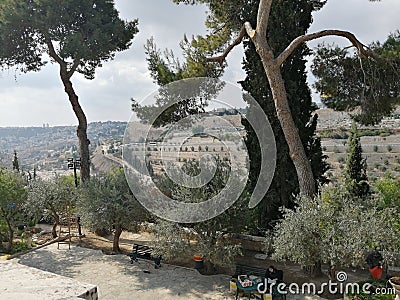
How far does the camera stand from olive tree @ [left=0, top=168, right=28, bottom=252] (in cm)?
1041

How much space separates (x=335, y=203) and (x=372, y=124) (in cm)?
404

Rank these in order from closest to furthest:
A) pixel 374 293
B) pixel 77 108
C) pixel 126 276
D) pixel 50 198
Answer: pixel 374 293 < pixel 126 276 < pixel 50 198 < pixel 77 108

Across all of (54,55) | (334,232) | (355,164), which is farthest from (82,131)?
(355,164)

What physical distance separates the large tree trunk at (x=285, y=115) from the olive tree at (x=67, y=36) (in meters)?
6.51

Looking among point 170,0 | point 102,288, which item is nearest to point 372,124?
point 170,0

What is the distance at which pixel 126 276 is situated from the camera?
28.6 feet

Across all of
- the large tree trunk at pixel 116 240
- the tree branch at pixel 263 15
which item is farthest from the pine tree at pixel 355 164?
the large tree trunk at pixel 116 240

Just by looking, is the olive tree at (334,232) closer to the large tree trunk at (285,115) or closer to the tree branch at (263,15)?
the large tree trunk at (285,115)

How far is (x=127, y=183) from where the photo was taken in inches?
406

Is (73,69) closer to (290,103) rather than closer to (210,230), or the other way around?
(290,103)

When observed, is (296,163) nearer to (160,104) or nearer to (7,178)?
(160,104)

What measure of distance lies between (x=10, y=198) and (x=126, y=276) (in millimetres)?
4446

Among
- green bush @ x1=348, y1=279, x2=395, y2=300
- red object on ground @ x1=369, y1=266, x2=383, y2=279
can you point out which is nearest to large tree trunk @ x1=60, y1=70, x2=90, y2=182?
red object on ground @ x1=369, y1=266, x2=383, y2=279

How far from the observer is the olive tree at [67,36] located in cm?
1187
